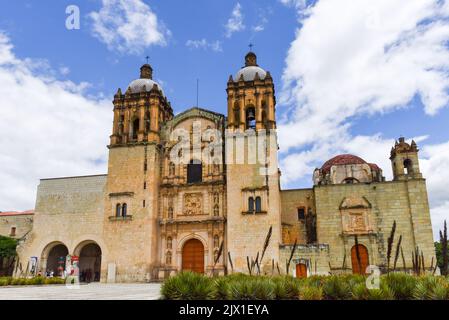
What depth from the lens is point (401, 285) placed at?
372 inches

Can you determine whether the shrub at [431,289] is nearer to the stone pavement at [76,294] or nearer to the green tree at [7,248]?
the stone pavement at [76,294]

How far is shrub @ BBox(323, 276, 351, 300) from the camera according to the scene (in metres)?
9.77

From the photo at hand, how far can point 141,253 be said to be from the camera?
2670 centimetres

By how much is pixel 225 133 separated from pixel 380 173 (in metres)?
14.6

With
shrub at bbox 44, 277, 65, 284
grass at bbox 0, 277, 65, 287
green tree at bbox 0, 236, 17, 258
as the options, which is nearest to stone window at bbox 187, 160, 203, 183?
shrub at bbox 44, 277, 65, 284

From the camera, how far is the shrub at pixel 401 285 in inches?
363

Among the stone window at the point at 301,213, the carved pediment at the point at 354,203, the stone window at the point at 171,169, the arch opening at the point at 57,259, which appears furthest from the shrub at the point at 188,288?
the arch opening at the point at 57,259

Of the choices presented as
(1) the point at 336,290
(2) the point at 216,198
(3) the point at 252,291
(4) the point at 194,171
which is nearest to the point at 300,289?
(1) the point at 336,290

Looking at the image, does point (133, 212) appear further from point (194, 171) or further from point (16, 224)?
point (16, 224)

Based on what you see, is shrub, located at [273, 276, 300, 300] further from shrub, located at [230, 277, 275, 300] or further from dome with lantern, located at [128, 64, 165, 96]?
dome with lantern, located at [128, 64, 165, 96]

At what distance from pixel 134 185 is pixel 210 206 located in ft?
18.4

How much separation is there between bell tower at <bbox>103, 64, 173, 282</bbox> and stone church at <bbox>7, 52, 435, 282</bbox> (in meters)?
0.08
